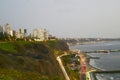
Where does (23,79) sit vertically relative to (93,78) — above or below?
above

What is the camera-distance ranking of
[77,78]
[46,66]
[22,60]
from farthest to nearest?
[77,78]
[46,66]
[22,60]

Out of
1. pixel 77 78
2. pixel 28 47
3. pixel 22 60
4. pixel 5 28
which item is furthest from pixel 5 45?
pixel 5 28

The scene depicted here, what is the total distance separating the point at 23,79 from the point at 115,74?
204 ft

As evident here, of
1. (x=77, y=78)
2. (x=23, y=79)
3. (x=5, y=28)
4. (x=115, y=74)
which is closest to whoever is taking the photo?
(x=23, y=79)

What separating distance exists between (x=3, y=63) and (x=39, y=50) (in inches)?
2206

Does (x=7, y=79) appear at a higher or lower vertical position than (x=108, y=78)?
higher

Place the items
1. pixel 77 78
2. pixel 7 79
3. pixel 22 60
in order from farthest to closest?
pixel 77 78
pixel 22 60
pixel 7 79

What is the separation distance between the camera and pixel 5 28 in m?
184

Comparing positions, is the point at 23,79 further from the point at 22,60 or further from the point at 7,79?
the point at 22,60

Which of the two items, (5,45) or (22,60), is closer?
(22,60)

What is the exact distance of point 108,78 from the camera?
254ft

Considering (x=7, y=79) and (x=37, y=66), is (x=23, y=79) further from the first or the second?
(x=37, y=66)

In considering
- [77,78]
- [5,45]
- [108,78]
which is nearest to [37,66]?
[77,78]

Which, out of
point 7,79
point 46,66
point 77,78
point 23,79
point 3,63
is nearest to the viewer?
point 7,79
